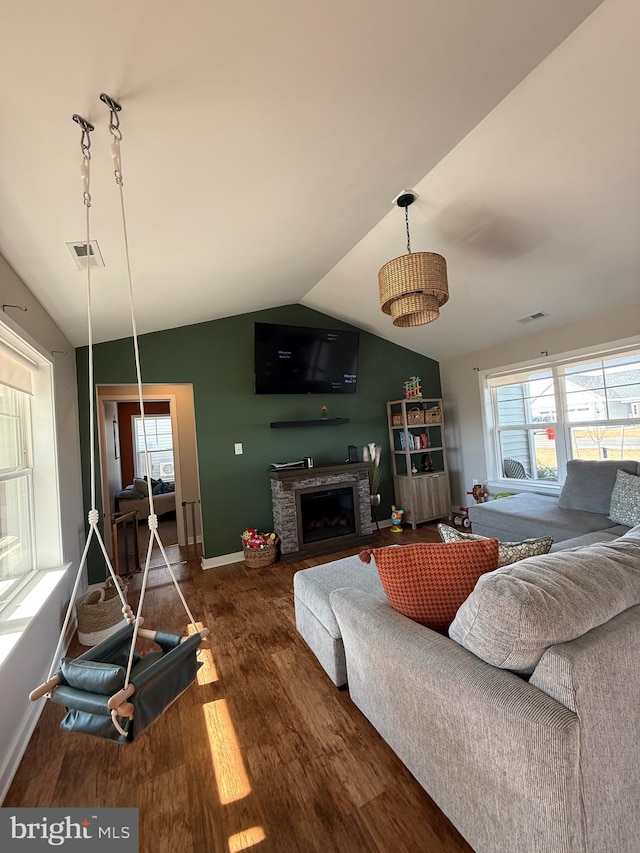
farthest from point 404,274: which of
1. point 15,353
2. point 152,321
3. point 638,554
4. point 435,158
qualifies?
point 152,321

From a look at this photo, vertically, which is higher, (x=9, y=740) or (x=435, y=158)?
(x=435, y=158)

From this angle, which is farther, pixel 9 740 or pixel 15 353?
pixel 15 353

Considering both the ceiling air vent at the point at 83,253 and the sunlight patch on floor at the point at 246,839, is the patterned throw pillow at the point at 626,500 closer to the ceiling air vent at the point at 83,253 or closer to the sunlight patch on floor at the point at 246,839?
the sunlight patch on floor at the point at 246,839

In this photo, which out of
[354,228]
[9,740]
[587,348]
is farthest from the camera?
[587,348]

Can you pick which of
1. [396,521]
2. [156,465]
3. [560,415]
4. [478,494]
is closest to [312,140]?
[560,415]

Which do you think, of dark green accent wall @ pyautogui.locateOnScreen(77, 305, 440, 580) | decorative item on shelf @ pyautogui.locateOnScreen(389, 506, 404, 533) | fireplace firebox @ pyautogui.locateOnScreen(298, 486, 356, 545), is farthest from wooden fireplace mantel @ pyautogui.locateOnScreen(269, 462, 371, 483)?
decorative item on shelf @ pyautogui.locateOnScreen(389, 506, 404, 533)

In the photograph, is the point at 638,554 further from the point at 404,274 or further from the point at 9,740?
the point at 9,740

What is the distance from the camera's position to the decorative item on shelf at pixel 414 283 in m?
2.06

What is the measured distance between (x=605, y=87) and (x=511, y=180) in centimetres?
60

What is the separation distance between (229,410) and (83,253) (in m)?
2.25

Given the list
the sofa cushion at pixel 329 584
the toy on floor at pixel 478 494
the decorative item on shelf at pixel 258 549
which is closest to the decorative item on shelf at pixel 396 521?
the toy on floor at pixel 478 494

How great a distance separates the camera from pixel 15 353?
200cm

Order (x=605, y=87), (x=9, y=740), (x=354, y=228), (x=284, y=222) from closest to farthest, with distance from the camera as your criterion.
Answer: (x=9, y=740), (x=605, y=87), (x=284, y=222), (x=354, y=228)

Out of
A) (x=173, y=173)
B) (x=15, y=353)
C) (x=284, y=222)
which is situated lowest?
(x=15, y=353)
